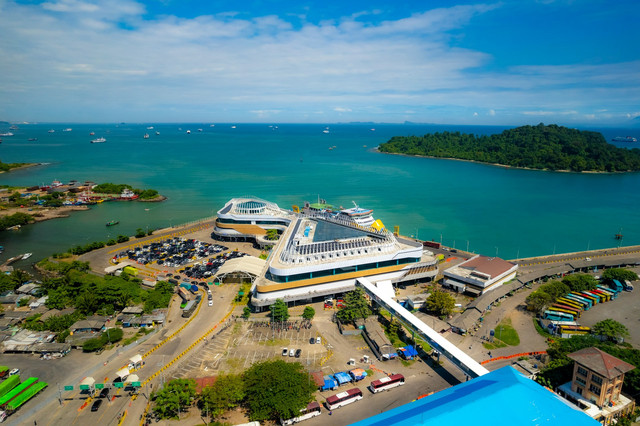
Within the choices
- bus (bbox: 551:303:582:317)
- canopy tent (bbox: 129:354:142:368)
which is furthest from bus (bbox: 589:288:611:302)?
canopy tent (bbox: 129:354:142:368)

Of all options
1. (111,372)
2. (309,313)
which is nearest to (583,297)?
(309,313)

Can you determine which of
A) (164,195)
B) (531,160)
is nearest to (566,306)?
(164,195)

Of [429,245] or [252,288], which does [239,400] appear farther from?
[429,245]

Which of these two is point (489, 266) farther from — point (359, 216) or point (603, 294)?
point (359, 216)

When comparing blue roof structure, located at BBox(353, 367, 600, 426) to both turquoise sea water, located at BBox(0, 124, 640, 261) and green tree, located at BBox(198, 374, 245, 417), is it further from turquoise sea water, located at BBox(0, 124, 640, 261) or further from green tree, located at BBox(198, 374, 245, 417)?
turquoise sea water, located at BBox(0, 124, 640, 261)

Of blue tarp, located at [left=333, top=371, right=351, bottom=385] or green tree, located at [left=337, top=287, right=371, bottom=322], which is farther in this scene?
green tree, located at [left=337, top=287, right=371, bottom=322]

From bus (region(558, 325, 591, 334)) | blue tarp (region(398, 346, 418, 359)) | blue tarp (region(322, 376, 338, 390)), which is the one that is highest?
bus (region(558, 325, 591, 334))
